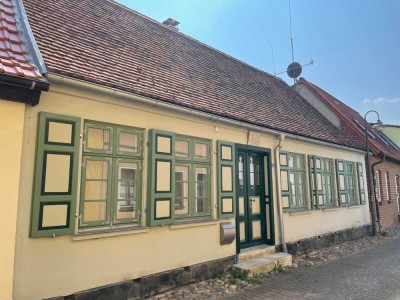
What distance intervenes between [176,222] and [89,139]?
6.92 ft

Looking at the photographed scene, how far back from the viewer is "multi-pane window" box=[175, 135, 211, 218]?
594 cm

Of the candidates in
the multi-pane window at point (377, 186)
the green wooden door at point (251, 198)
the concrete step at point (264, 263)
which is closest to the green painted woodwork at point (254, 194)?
the green wooden door at point (251, 198)

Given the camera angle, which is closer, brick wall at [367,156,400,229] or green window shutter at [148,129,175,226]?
green window shutter at [148,129,175,226]

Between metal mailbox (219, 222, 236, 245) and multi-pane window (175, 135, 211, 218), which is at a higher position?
multi-pane window (175, 135, 211, 218)

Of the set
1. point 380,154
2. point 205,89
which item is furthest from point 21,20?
point 380,154

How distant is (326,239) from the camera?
31.0 ft

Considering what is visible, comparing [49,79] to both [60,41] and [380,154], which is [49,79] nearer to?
[60,41]

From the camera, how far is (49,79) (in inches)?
167

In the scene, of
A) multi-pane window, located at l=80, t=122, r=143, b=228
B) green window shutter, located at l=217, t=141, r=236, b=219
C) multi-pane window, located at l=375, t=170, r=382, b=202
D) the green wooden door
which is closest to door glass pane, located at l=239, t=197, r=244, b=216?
the green wooden door

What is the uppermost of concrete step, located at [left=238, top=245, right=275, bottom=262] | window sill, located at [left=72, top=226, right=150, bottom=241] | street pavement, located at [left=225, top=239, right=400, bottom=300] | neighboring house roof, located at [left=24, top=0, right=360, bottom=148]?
neighboring house roof, located at [left=24, top=0, right=360, bottom=148]

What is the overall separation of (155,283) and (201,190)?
1.99 meters

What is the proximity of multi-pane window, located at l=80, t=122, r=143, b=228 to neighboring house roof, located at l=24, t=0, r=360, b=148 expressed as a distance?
0.77 m

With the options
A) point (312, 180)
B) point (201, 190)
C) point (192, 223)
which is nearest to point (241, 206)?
point (201, 190)

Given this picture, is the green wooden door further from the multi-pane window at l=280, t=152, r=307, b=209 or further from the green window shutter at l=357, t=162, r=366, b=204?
the green window shutter at l=357, t=162, r=366, b=204
